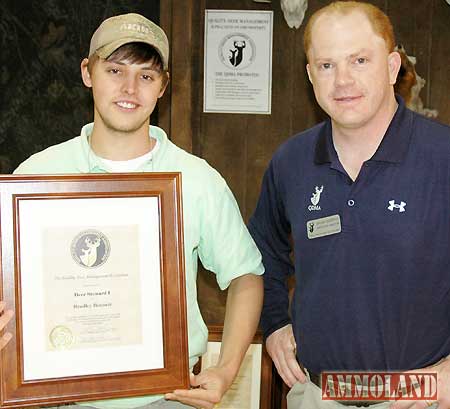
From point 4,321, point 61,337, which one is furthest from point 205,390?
point 4,321

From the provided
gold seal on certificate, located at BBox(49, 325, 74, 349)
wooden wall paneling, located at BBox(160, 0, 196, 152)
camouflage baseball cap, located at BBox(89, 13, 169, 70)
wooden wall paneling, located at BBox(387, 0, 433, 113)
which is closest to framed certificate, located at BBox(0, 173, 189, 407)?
gold seal on certificate, located at BBox(49, 325, 74, 349)

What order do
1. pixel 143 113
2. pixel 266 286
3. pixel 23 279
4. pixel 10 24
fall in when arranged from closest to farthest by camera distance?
pixel 23 279 → pixel 143 113 → pixel 266 286 → pixel 10 24

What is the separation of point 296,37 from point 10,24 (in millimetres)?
1199

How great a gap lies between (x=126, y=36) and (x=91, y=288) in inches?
23.4

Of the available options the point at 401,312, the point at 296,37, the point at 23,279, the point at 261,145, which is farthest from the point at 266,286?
the point at 296,37

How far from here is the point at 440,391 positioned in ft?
5.07

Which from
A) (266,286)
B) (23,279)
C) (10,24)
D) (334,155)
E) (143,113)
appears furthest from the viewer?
(10,24)

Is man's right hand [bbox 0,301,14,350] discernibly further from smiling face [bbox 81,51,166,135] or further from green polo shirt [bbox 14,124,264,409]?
smiling face [bbox 81,51,166,135]

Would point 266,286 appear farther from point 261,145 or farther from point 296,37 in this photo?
point 296,37

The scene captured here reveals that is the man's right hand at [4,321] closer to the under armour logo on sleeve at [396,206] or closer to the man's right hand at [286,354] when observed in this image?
the man's right hand at [286,354]

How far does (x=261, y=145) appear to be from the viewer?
9.45ft

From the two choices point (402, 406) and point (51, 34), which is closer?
point (402, 406)

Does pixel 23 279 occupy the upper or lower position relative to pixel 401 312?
upper

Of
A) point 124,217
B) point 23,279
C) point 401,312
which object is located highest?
point 124,217
